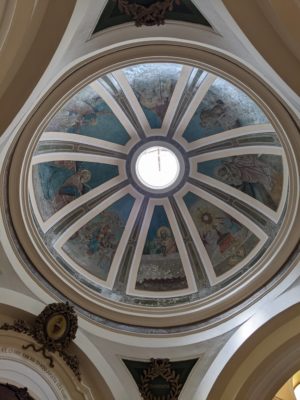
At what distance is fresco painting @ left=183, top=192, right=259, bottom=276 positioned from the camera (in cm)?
981

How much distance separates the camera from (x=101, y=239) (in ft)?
35.1

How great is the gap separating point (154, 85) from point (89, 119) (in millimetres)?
1548

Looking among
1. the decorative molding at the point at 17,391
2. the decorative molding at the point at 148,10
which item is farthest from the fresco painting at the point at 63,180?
the decorative molding at the point at 148,10

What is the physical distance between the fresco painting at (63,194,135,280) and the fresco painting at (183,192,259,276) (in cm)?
154

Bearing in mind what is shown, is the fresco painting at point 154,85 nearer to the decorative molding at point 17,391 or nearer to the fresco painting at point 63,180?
the fresco painting at point 63,180

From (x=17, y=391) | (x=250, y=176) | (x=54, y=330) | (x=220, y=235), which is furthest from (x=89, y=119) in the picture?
(x=17, y=391)

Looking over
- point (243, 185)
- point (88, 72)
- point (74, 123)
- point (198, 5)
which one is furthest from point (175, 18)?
point (243, 185)

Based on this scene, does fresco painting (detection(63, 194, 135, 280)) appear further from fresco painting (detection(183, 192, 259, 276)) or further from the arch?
the arch

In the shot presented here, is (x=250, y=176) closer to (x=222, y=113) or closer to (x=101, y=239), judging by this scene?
(x=222, y=113)

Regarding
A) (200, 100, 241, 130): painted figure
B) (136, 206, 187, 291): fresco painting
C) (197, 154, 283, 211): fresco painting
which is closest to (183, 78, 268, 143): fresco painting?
(200, 100, 241, 130): painted figure

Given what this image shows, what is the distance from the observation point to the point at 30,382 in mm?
6961

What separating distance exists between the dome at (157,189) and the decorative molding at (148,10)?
2.87m

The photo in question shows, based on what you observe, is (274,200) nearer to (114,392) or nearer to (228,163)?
(228,163)

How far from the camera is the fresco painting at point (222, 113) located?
9.23 m
